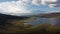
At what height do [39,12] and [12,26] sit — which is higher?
[39,12]

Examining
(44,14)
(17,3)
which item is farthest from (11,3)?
(44,14)

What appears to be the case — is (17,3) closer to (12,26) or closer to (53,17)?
(12,26)

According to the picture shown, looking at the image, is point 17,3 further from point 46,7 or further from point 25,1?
point 46,7

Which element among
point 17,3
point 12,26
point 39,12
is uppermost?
point 17,3

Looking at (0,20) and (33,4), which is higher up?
(33,4)

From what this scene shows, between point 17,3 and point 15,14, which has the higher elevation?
point 17,3

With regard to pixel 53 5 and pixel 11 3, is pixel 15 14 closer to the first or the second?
pixel 11 3

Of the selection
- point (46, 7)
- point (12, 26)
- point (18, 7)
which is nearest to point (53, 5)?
point (46, 7)

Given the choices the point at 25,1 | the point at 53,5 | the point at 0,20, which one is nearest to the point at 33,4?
the point at 25,1
